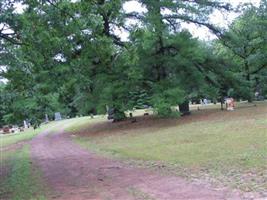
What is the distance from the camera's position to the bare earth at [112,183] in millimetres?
9430

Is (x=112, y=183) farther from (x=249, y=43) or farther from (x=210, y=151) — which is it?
(x=249, y=43)

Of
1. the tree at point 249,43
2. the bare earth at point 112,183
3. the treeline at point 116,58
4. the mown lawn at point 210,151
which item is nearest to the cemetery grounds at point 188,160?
the mown lawn at point 210,151

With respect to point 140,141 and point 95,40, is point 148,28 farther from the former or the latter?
point 95,40

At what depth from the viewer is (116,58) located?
28.3m

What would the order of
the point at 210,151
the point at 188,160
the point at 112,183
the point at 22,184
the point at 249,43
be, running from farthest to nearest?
the point at 249,43 → the point at 210,151 → the point at 188,160 → the point at 22,184 → the point at 112,183

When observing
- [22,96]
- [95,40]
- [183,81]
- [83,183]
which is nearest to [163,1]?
[183,81]

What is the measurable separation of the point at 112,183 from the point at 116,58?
56.9 ft

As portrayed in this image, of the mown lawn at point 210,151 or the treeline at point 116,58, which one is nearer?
the mown lawn at point 210,151

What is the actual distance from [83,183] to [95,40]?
5452 millimetres

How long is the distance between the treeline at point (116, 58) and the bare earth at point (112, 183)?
79.1 inches

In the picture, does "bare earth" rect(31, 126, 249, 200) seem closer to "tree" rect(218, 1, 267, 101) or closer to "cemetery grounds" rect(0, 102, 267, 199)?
"cemetery grounds" rect(0, 102, 267, 199)

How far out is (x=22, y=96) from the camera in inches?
552

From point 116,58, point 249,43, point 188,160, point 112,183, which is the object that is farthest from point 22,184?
point 249,43

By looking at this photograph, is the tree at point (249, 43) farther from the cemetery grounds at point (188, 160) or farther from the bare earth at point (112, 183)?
the bare earth at point (112, 183)
